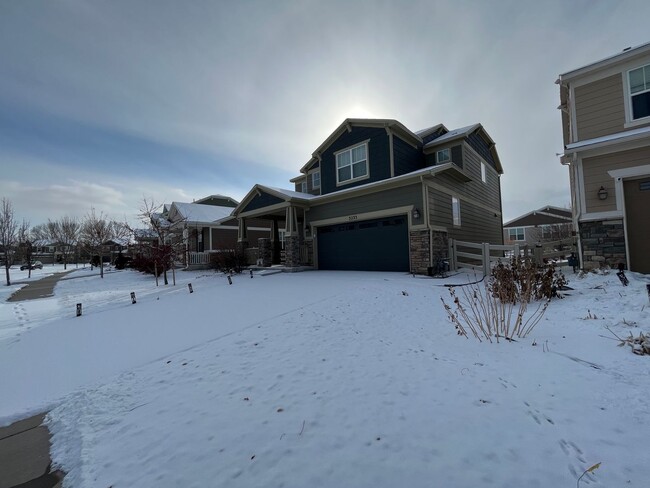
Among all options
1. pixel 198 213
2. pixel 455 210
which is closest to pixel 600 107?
pixel 455 210

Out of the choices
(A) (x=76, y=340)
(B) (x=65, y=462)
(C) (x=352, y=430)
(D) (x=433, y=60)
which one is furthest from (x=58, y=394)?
(D) (x=433, y=60)

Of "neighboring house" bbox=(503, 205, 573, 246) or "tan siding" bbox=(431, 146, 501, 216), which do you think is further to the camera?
"neighboring house" bbox=(503, 205, 573, 246)

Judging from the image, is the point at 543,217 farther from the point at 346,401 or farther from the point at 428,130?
the point at 346,401

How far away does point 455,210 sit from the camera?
12.7 meters

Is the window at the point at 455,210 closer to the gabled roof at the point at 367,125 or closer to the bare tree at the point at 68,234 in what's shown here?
the gabled roof at the point at 367,125

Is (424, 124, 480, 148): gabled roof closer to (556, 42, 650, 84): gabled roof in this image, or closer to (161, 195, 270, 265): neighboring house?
(556, 42, 650, 84): gabled roof

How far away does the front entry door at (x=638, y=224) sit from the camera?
7.52 metres

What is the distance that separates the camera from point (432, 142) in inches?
571

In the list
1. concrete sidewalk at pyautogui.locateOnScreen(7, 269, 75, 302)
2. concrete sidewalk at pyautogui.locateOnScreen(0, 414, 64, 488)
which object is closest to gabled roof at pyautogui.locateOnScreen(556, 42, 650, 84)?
concrete sidewalk at pyautogui.locateOnScreen(0, 414, 64, 488)

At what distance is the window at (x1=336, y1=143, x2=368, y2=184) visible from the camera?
44.9ft

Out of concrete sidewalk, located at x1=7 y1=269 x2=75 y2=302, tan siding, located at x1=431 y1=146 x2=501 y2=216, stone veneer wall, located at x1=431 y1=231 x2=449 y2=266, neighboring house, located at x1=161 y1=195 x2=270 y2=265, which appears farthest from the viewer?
neighboring house, located at x1=161 y1=195 x2=270 y2=265

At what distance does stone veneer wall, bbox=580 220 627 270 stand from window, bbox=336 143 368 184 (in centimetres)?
837

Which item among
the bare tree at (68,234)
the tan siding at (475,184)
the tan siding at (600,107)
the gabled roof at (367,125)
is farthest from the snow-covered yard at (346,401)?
the bare tree at (68,234)

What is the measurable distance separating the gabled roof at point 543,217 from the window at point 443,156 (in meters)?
25.3
